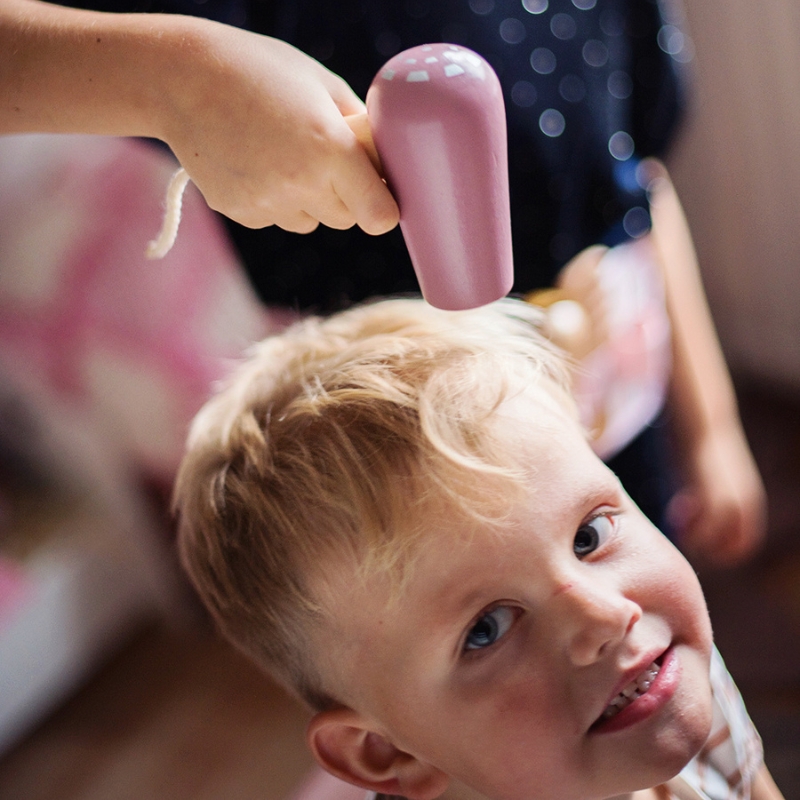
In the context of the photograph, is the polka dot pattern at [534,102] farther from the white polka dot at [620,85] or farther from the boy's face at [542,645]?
the boy's face at [542,645]

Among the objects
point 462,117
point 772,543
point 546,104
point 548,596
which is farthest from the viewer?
point 772,543

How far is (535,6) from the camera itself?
0.65m

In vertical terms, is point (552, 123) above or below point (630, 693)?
above

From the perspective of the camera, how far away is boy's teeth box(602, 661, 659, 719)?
0.47 m

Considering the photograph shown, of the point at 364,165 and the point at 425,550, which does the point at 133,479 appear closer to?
the point at 425,550

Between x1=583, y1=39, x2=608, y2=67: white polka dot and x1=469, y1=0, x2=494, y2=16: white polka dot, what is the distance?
0.09 meters

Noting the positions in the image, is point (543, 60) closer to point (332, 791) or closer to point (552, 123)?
point (552, 123)

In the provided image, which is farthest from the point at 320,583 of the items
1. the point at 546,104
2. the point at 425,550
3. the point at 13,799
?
the point at 13,799

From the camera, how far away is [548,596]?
1.56 feet

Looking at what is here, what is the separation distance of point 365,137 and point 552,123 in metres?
0.34

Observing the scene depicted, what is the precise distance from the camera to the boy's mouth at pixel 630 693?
47cm

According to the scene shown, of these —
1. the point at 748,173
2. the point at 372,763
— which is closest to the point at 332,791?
the point at 372,763

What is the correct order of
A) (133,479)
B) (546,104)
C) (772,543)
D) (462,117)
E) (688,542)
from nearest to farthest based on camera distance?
(462,117)
(546,104)
(688,542)
(772,543)
(133,479)

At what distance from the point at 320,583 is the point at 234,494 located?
0.26 ft
